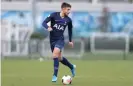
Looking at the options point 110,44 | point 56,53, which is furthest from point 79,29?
point 56,53

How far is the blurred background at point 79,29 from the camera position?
1267 inches

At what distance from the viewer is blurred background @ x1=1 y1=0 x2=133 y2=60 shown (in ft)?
106

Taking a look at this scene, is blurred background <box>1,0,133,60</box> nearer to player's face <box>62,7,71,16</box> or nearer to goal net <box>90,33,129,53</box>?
goal net <box>90,33,129,53</box>

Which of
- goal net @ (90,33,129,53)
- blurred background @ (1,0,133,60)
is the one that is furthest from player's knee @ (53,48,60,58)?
goal net @ (90,33,129,53)

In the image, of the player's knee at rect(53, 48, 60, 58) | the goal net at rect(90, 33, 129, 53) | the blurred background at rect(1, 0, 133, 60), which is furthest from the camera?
the goal net at rect(90, 33, 129, 53)

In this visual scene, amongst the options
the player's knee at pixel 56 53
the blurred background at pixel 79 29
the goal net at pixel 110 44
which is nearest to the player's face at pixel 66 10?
the player's knee at pixel 56 53

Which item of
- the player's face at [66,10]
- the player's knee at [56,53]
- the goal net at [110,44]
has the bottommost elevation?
the goal net at [110,44]

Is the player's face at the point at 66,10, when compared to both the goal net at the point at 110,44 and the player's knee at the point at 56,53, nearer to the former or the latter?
the player's knee at the point at 56,53

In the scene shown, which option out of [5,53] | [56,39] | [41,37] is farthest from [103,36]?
[56,39]

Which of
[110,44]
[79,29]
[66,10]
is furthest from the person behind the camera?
[79,29]

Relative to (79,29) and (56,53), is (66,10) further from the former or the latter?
(79,29)

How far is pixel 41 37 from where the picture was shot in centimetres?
3519

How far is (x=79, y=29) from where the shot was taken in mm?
48281

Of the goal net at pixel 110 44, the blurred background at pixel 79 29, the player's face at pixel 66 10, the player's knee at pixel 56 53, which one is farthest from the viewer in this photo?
the goal net at pixel 110 44
